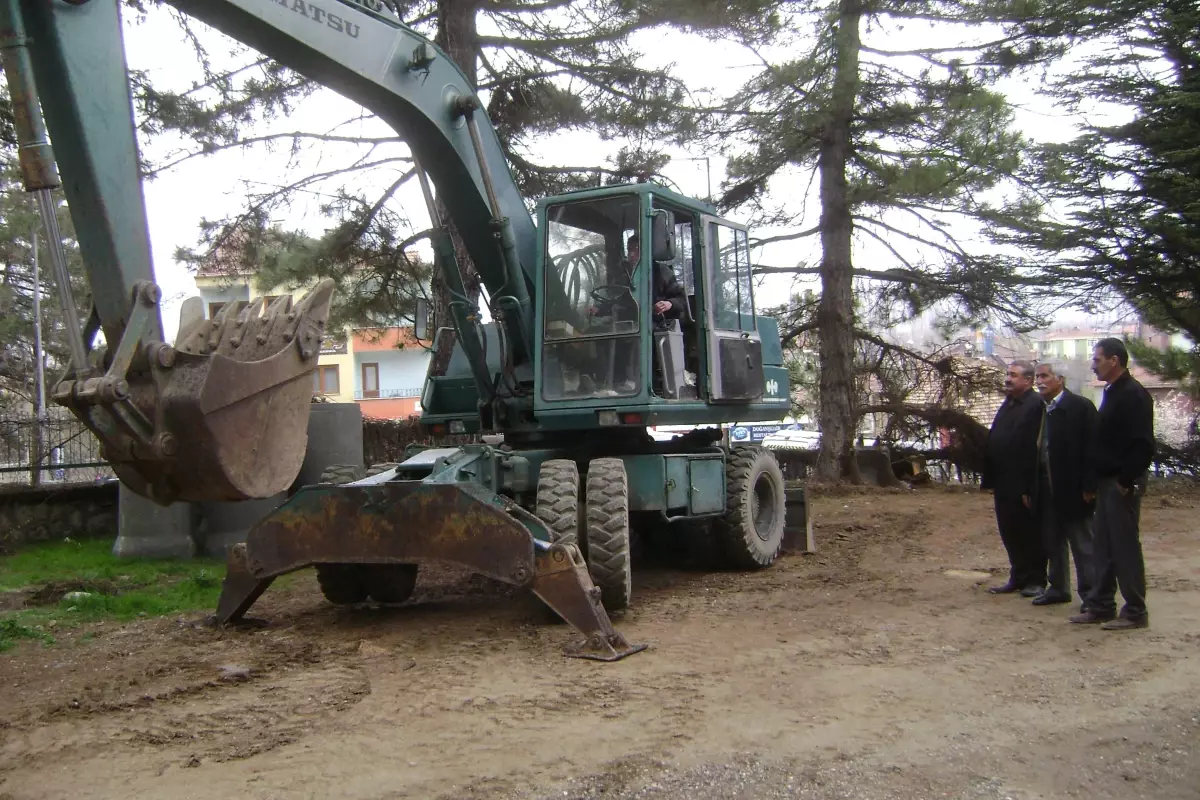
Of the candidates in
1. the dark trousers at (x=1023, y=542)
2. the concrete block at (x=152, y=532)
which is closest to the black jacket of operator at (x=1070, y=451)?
the dark trousers at (x=1023, y=542)

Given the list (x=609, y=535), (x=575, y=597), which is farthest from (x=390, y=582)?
(x=575, y=597)

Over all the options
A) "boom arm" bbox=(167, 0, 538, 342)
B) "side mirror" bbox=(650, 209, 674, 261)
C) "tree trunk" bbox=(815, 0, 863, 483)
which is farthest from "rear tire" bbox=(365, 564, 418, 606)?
"tree trunk" bbox=(815, 0, 863, 483)

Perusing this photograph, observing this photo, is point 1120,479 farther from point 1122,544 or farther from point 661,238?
point 661,238

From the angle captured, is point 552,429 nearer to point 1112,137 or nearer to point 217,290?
point 217,290

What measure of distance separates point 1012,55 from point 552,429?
9.93 m

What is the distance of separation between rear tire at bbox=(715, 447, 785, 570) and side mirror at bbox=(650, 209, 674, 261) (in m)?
2.20

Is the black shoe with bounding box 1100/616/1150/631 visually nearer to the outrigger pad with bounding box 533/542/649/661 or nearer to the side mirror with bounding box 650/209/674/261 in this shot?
the outrigger pad with bounding box 533/542/649/661

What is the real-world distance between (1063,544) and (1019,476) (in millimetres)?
561

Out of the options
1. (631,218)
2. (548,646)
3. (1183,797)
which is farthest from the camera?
(631,218)

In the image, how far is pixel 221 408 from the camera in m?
4.64

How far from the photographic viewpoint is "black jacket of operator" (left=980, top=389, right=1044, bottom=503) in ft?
25.2

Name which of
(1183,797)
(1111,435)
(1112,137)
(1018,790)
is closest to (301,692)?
(1018,790)

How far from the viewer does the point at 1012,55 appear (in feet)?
47.9

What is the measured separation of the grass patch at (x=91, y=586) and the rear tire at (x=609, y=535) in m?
3.08
